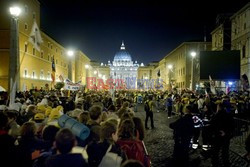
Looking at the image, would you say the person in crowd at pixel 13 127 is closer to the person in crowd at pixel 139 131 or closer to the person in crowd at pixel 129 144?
the person in crowd at pixel 129 144

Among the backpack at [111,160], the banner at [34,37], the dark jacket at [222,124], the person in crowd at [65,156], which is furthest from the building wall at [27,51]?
the person in crowd at [65,156]

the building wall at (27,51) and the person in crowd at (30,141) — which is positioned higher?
the building wall at (27,51)

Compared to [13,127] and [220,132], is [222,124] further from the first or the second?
[13,127]

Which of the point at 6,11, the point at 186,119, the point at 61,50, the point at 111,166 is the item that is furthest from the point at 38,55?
the point at 111,166

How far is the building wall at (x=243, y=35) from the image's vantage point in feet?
131

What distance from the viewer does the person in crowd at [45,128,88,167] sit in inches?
140

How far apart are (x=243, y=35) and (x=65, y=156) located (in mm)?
42707

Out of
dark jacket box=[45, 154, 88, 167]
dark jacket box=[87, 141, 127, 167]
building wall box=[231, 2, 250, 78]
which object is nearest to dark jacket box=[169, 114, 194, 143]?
dark jacket box=[87, 141, 127, 167]

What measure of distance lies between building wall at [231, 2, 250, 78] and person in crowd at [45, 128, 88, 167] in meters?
38.6

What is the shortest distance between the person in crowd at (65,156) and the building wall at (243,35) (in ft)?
126

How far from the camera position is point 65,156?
11.8ft

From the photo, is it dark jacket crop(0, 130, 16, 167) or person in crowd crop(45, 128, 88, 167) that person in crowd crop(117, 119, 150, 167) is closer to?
person in crowd crop(45, 128, 88, 167)

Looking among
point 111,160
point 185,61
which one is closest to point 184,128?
point 111,160

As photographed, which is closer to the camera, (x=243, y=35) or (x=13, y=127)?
(x=13, y=127)
